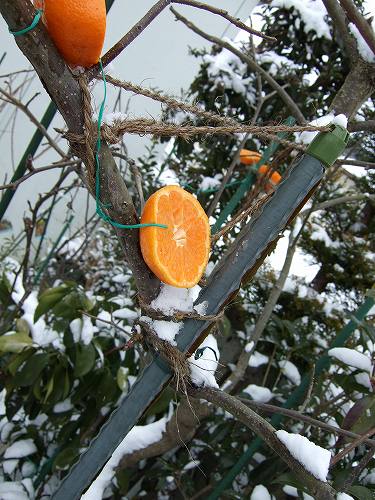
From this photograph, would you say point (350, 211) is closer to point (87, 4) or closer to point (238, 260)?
point (238, 260)

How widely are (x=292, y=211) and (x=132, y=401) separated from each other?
0.31 metres

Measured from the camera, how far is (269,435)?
57 cm

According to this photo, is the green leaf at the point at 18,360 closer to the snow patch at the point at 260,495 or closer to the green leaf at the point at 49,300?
the green leaf at the point at 49,300

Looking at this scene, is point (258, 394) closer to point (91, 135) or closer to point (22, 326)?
point (22, 326)

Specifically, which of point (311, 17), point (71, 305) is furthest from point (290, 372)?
point (311, 17)

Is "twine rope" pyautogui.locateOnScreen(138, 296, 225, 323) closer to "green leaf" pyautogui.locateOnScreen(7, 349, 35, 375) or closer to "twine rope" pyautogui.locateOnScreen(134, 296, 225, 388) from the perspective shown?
"twine rope" pyautogui.locateOnScreen(134, 296, 225, 388)

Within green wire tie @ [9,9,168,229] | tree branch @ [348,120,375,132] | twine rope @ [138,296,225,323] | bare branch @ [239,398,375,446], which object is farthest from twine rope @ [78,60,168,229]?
tree branch @ [348,120,375,132]

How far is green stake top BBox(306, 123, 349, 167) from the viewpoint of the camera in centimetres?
57

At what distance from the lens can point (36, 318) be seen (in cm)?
119

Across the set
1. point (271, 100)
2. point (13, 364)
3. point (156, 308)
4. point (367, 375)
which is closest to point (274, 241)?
point (156, 308)

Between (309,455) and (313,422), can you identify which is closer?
(309,455)

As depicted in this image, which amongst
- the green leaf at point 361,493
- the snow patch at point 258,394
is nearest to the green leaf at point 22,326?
the snow patch at point 258,394

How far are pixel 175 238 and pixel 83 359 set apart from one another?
27.0 inches

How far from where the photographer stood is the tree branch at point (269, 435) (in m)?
0.55
